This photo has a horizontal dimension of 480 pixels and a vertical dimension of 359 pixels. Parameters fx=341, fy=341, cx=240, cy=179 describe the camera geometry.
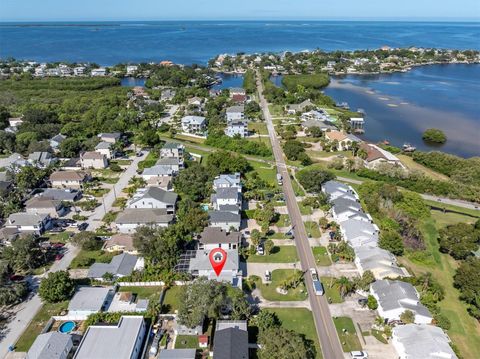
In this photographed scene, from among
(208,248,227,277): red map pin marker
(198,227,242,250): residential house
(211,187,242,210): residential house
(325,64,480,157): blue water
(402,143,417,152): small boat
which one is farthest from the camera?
(325,64,480,157): blue water

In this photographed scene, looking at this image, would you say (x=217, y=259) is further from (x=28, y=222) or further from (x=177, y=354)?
(x=28, y=222)

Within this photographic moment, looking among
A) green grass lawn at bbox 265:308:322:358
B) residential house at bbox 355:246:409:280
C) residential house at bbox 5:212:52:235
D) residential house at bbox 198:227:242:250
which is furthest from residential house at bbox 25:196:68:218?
residential house at bbox 355:246:409:280

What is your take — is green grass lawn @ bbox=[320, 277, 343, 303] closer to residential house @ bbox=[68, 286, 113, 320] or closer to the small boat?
residential house @ bbox=[68, 286, 113, 320]

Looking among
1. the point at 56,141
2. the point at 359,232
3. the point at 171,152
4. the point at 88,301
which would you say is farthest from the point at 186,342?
the point at 56,141

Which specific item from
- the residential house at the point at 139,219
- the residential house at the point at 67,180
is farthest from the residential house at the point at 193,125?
the residential house at the point at 139,219

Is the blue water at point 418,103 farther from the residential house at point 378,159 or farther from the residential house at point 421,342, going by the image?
the residential house at point 421,342

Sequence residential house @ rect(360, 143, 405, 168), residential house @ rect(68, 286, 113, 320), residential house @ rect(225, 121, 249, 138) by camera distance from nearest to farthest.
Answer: residential house @ rect(68, 286, 113, 320) → residential house @ rect(360, 143, 405, 168) → residential house @ rect(225, 121, 249, 138)
